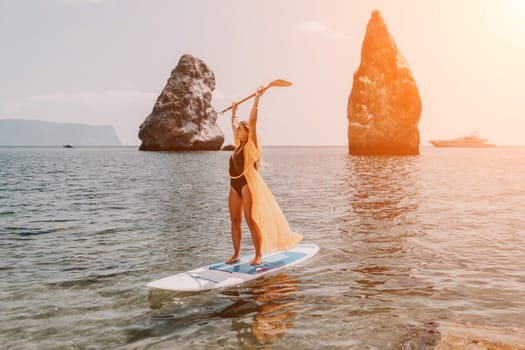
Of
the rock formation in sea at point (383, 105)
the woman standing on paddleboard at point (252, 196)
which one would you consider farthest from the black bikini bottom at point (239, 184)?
the rock formation in sea at point (383, 105)

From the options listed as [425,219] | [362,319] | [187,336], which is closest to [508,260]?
[362,319]

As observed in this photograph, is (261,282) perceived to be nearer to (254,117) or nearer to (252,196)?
(252,196)

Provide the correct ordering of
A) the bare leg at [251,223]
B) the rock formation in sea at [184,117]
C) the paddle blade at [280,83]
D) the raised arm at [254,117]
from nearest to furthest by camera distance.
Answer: the paddle blade at [280,83], the raised arm at [254,117], the bare leg at [251,223], the rock formation in sea at [184,117]

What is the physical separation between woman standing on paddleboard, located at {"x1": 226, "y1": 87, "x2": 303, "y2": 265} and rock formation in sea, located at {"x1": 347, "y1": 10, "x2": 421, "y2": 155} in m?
90.0

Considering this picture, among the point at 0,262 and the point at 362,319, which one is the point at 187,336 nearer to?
the point at 362,319

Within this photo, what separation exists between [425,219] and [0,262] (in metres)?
13.5

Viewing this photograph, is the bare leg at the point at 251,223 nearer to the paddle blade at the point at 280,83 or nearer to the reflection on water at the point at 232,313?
A: the reflection on water at the point at 232,313

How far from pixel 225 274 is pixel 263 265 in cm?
87

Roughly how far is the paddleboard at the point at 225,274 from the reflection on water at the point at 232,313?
17cm

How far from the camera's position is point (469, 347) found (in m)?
5.15

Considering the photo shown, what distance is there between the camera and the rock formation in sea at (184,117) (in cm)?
12288

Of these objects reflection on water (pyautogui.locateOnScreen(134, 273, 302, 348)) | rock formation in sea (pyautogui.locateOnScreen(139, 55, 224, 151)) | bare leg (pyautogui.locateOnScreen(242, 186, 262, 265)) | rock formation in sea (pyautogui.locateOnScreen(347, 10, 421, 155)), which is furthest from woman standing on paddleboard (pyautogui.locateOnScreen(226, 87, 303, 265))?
rock formation in sea (pyautogui.locateOnScreen(139, 55, 224, 151))

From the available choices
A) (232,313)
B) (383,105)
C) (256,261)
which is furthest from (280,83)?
(383,105)

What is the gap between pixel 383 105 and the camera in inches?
3814
